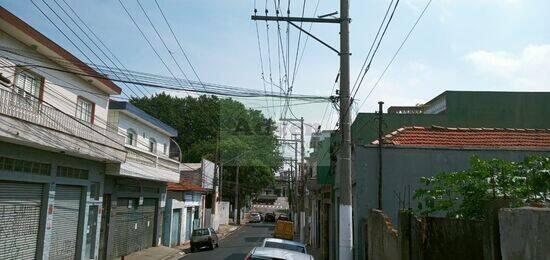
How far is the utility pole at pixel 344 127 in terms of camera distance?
36.8 feet

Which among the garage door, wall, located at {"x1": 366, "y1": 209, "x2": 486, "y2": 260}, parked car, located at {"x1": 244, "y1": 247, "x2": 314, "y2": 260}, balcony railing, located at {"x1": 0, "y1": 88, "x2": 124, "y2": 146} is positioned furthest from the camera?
the garage door

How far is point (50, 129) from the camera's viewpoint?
1502cm

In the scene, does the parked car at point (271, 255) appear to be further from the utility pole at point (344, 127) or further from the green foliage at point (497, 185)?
the green foliage at point (497, 185)

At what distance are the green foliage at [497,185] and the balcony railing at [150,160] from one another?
17360 mm

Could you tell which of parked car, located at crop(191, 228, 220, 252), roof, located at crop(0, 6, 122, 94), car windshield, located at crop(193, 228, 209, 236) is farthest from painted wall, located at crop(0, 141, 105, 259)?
car windshield, located at crop(193, 228, 209, 236)

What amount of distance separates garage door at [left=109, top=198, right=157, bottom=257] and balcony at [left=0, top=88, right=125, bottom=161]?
17.3 ft

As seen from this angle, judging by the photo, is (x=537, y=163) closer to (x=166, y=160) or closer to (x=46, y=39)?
(x=46, y=39)

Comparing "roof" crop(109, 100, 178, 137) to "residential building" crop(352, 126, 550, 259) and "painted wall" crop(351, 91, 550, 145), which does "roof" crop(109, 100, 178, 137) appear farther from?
"residential building" crop(352, 126, 550, 259)

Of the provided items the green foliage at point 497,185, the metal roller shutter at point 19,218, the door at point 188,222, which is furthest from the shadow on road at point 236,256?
the green foliage at point 497,185

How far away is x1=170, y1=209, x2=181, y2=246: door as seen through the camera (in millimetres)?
33881

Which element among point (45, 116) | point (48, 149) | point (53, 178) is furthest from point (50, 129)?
point (53, 178)

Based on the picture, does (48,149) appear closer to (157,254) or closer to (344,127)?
(344,127)

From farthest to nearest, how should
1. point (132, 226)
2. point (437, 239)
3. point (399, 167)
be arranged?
point (132, 226) < point (399, 167) < point (437, 239)

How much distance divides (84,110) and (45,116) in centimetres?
512
